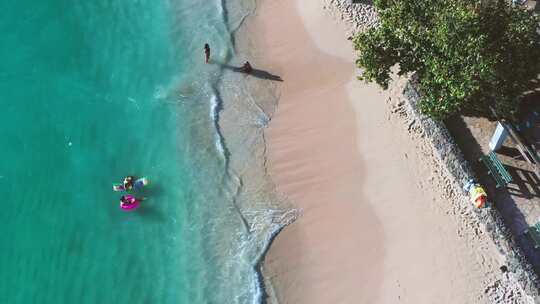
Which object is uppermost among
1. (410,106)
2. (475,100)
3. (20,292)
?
(475,100)

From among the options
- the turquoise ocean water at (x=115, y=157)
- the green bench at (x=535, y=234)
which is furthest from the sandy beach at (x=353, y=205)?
the turquoise ocean water at (x=115, y=157)

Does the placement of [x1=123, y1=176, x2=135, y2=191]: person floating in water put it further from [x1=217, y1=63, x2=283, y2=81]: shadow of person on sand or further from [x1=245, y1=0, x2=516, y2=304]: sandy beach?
[x1=217, y1=63, x2=283, y2=81]: shadow of person on sand

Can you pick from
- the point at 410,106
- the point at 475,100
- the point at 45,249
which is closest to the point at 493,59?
the point at 475,100

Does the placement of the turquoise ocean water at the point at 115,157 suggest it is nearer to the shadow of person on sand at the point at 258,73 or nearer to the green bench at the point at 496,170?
the shadow of person on sand at the point at 258,73

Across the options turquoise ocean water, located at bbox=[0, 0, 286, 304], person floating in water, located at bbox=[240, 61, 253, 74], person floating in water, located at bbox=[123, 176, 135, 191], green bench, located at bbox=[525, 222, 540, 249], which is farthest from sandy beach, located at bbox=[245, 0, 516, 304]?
person floating in water, located at bbox=[123, 176, 135, 191]

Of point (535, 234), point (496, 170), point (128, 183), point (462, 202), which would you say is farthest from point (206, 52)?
point (535, 234)

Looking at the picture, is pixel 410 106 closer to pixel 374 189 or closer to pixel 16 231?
pixel 374 189
